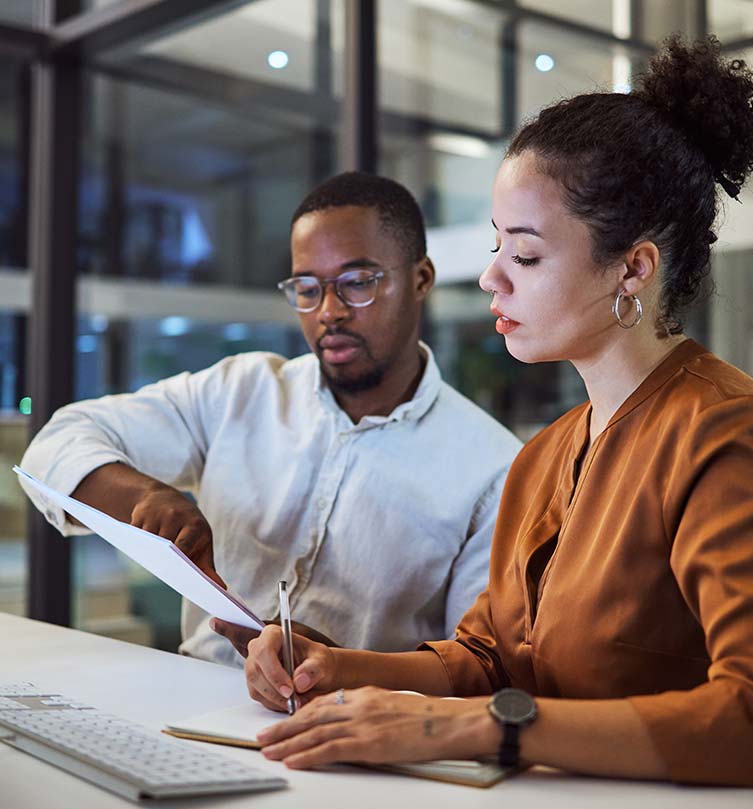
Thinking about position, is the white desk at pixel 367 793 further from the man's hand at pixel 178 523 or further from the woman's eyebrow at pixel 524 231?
the woman's eyebrow at pixel 524 231

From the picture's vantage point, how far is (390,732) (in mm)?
1021

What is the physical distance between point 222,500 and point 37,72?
193cm

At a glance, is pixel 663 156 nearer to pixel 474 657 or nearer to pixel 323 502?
pixel 474 657

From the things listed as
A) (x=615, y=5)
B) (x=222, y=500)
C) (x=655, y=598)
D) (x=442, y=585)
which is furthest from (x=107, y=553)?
(x=655, y=598)

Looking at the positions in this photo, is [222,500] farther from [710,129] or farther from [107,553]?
[107,553]

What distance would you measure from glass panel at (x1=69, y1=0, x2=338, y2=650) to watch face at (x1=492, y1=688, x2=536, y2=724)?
6.53 ft

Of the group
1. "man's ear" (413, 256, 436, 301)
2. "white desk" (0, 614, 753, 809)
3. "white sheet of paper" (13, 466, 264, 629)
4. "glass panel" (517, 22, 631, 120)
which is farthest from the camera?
"glass panel" (517, 22, 631, 120)

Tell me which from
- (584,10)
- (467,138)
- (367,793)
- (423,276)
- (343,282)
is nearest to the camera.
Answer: (367,793)

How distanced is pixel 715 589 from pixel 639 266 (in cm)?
39

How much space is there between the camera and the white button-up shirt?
1896 millimetres

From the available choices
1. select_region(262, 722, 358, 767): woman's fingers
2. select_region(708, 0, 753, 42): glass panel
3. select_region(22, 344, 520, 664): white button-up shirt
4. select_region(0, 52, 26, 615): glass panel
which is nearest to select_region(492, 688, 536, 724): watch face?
select_region(262, 722, 358, 767): woman's fingers

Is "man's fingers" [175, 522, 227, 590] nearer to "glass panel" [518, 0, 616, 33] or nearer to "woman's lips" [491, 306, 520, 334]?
"woman's lips" [491, 306, 520, 334]

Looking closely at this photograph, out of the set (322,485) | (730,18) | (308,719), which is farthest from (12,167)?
(308,719)

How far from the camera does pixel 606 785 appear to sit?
3.30 ft
